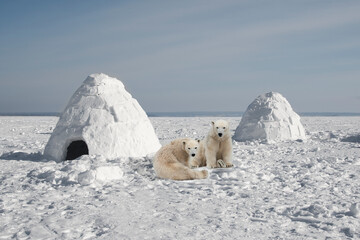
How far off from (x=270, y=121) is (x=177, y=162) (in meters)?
7.58

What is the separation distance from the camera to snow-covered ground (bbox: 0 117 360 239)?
390cm

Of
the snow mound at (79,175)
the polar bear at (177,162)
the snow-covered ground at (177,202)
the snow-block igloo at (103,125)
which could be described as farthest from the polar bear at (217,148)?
the snow-block igloo at (103,125)

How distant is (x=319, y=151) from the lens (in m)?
9.94

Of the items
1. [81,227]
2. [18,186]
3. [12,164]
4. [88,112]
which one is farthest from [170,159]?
[12,164]

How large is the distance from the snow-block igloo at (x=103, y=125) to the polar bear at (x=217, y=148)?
76.6 inches

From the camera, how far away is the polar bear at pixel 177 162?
5625 millimetres

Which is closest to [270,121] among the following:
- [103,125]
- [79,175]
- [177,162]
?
[103,125]

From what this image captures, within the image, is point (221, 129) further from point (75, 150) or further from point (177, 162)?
point (75, 150)

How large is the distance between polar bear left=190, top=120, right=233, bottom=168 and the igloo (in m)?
6.03

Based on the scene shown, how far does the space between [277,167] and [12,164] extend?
5282 millimetres

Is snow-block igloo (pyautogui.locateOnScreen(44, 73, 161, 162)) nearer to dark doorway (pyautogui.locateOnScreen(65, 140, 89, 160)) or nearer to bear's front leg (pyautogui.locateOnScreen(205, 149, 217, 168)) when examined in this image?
dark doorway (pyautogui.locateOnScreen(65, 140, 89, 160))

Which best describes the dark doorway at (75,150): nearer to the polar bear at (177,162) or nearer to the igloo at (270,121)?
the polar bear at (177,162)

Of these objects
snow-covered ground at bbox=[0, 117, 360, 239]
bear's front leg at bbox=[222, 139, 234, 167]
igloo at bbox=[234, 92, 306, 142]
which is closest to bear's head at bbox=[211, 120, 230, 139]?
bear's front leg at bbox=[222, 139, 234, 167]

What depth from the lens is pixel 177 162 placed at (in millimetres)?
5672
